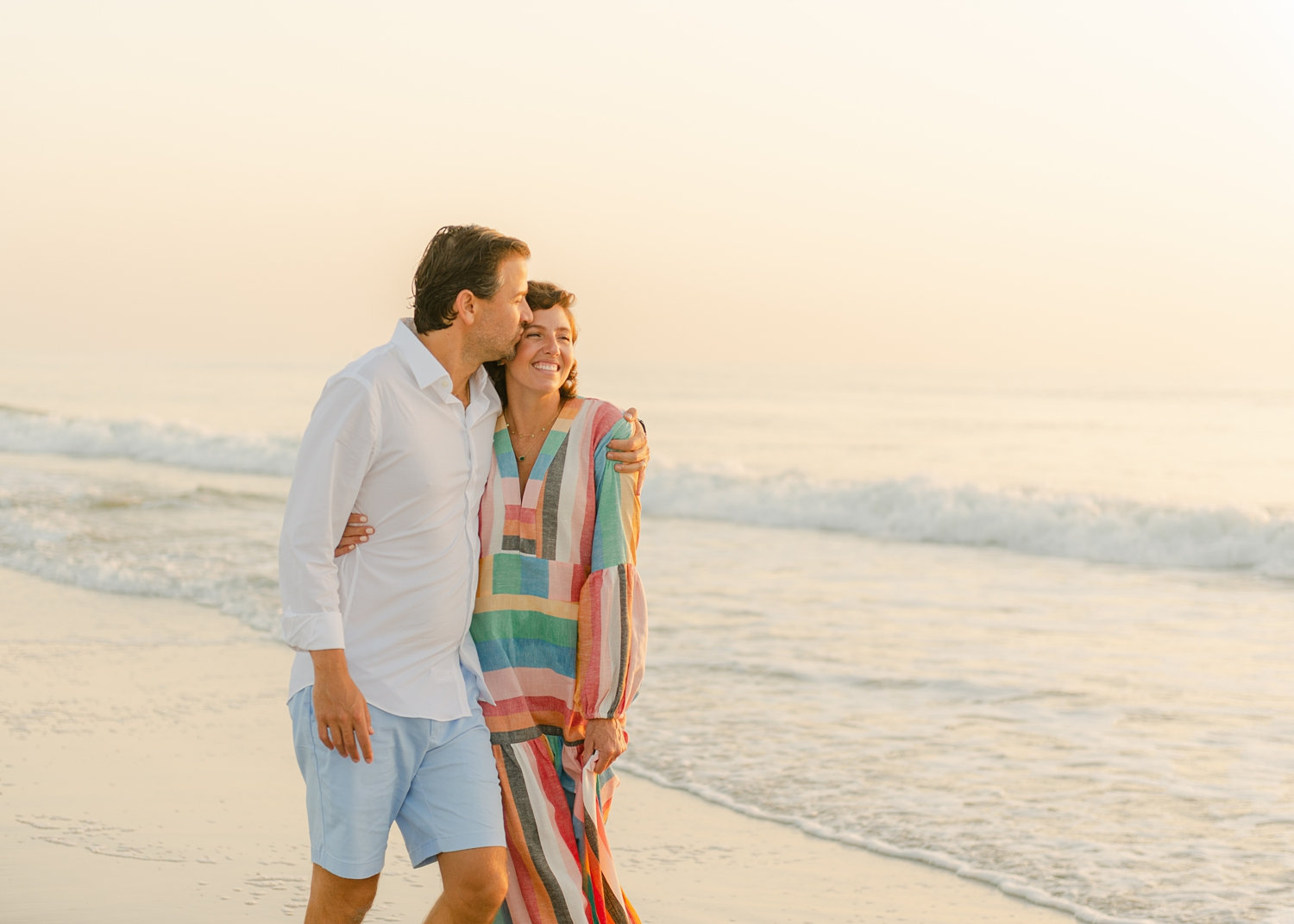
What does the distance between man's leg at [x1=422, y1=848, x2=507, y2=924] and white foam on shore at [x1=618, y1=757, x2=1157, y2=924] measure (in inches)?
93.1

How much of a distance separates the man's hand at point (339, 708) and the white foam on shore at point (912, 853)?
2.71m

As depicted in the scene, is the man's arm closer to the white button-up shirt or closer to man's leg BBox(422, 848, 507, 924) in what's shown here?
the white button-up shirt

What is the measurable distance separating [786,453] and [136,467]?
1269 cm

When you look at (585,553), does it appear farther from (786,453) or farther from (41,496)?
(786,453)

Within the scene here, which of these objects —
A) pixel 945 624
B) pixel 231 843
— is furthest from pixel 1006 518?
pixel 231 843

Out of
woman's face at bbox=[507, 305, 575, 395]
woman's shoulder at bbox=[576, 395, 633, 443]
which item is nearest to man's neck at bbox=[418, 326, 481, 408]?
woman's face at bbox=[507, 305, 575, 395]

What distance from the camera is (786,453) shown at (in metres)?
27.2

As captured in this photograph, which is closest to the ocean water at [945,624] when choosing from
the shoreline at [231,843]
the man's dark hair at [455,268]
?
the shoreline at [231,843]

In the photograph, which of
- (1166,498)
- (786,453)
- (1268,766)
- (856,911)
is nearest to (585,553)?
(856,911)

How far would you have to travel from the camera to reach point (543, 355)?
3084mm

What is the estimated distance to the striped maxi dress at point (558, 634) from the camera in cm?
303

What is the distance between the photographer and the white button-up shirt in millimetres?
Result: 2646

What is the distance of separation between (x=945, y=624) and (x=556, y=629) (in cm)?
696

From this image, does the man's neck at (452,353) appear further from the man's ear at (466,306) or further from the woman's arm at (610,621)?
the woman's arm at (610,621)
